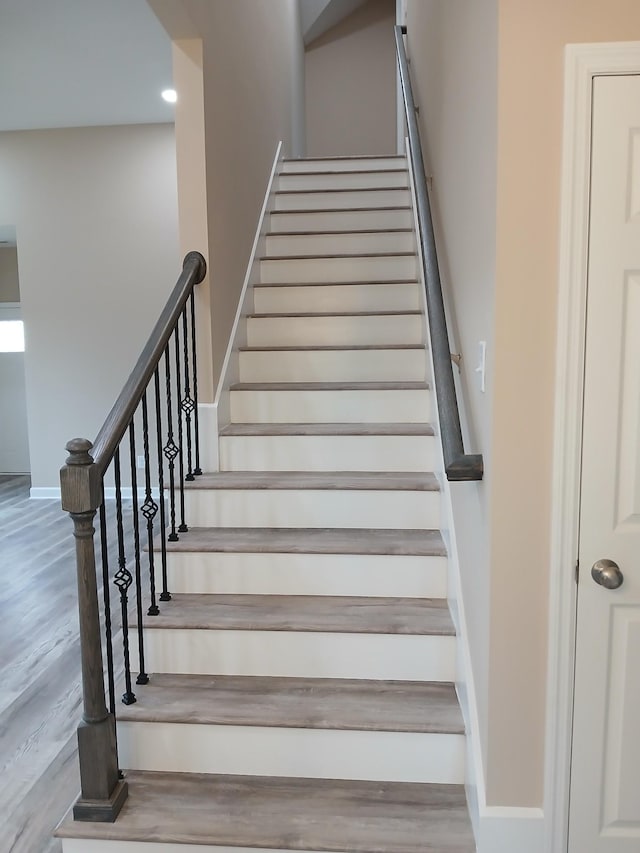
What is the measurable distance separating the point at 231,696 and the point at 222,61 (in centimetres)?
273

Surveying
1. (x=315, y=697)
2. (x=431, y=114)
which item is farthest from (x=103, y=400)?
(x=315, y=697)

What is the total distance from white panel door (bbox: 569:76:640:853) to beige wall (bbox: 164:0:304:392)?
1719 millimetres

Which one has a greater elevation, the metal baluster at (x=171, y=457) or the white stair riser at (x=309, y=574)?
the metal baluster at (x=171, y=457)

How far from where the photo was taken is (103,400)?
5.57 metres


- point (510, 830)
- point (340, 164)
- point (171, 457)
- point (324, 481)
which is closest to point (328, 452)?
point (324, 481)

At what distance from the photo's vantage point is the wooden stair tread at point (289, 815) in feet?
5.24

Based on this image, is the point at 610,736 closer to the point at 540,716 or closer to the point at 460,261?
the point at 540,716

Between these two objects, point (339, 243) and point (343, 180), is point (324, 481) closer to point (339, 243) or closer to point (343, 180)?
point (339, 243)

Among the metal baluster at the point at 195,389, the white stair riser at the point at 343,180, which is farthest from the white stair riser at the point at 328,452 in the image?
the white stair riser at the point at 343,180

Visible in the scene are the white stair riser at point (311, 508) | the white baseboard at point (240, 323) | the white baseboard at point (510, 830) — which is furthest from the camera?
the white baseboard at point (240, 323)

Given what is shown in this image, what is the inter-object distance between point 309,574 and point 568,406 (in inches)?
45.6

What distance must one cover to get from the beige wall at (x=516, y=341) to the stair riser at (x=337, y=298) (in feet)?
5.35

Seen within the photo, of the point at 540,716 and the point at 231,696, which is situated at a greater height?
the point at 540,716

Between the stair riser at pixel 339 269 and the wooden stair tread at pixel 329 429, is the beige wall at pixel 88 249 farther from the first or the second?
the wooden stair tread at pixel 329 429
